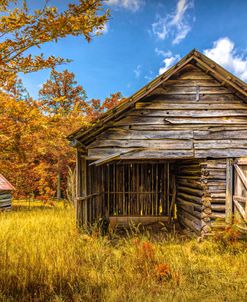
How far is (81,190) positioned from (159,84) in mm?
4353

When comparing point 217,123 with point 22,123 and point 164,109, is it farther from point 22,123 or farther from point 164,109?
point 22,123

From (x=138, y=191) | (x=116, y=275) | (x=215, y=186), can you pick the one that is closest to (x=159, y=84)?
(x=215, y=186)

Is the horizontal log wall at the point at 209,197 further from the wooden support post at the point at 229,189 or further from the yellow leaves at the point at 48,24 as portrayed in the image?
the yellow leaves at the point at 48,24

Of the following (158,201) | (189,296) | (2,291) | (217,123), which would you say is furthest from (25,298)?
(158,201)

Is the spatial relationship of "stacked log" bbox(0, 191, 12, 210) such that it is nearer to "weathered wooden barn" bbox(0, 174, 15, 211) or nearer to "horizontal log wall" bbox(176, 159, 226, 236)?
"weathered wooden barn" bbox(0, 174, 15, 211)

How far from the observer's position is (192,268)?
5.80 metres

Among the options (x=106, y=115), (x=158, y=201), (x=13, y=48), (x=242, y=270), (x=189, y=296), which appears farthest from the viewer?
(x=158, y=201)

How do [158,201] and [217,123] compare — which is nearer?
[217,123]

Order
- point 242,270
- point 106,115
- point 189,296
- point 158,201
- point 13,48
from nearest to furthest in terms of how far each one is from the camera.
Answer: point 13,48, point 189,296, point 242,270, point 106,115, point 158,201

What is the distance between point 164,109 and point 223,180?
301cm

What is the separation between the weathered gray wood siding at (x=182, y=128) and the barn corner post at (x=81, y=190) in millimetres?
829

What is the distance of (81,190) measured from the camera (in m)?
8.90

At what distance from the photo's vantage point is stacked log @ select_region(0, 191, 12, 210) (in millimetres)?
16039

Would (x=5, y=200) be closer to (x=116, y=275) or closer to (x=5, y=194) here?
(x=5, y=194)
